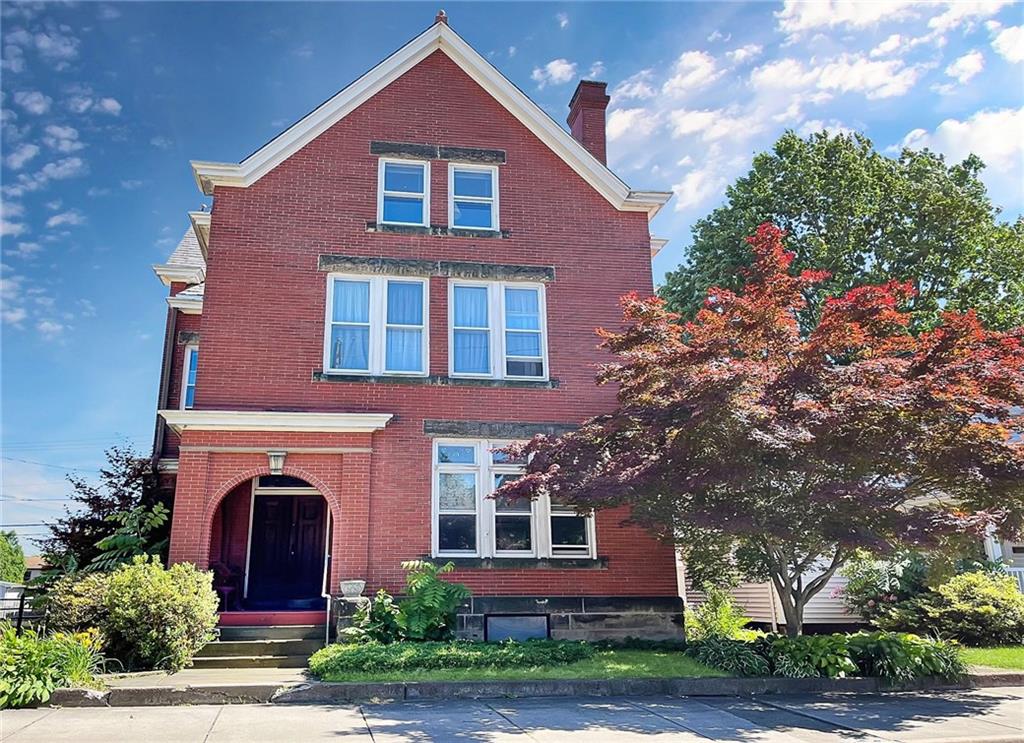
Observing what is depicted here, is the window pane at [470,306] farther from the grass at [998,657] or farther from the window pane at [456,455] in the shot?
the grass at [998,657]

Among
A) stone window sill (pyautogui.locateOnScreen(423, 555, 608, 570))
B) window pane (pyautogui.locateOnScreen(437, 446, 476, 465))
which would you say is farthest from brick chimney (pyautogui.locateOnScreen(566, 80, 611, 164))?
stone window sill (pyautogui.locateOnScreen(423, 555, 608, 570))

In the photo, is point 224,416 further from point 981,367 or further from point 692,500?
point 981,367

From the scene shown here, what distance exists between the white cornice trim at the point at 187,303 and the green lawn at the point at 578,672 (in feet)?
36.0

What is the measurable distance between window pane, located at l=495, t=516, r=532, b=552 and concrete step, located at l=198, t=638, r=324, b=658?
12.2ft

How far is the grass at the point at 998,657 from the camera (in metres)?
12.2

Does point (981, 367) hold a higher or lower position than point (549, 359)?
lower

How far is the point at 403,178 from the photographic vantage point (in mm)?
16625

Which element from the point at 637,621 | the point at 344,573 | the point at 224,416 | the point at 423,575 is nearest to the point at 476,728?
the point at 423,575

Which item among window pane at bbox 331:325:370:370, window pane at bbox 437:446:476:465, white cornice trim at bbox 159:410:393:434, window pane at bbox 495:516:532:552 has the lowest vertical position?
window pane at bbox 495:516:532:552

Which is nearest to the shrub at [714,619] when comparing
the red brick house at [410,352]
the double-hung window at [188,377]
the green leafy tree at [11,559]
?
the red brick house at [410,352]

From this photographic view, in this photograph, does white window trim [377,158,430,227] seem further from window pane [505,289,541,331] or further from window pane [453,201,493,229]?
window pane [505,289,541,331]

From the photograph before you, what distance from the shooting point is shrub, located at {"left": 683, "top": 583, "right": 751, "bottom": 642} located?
14.6 m

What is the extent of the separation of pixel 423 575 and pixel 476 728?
4582 mm

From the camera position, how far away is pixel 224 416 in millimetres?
13656
